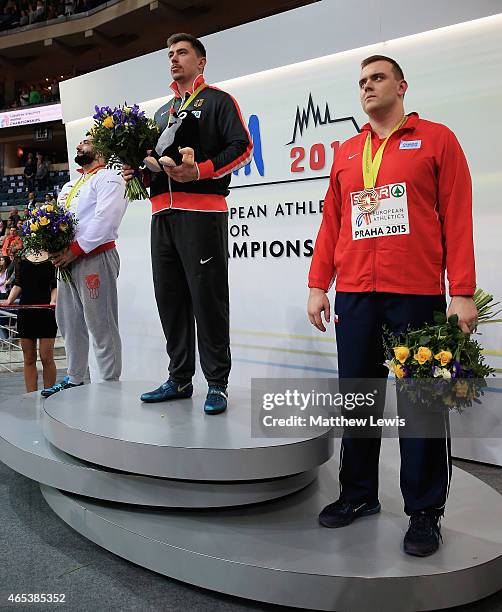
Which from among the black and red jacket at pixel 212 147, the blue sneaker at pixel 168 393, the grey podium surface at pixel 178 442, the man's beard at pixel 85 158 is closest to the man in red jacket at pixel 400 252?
the grey podium surface at pixel 178 442

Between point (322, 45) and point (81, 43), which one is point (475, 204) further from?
point (81, 43)

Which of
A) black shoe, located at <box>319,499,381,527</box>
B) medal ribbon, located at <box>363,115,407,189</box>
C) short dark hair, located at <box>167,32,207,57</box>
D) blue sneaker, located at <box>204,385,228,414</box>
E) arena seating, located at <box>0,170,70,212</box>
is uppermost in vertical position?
arena seating, located at <box>0,170,70,212</box>

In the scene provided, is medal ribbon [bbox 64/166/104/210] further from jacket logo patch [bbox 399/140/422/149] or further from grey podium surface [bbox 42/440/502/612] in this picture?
jacket logo patch [bbox 399/140/422/149]

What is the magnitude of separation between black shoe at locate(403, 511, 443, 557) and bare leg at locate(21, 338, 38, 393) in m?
3.31

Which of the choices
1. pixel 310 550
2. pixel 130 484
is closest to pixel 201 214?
pixel 130 484

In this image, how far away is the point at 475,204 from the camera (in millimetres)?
3271

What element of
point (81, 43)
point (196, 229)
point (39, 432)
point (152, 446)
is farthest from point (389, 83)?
point (81, 43)

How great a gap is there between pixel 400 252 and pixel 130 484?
4.16 ft

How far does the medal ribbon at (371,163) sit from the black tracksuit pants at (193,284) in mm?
788

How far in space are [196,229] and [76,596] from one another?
1.43 m

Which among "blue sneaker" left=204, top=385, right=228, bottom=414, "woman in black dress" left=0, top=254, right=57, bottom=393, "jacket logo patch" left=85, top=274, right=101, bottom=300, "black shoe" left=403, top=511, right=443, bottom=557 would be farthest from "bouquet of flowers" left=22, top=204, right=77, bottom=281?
"black shoe" left=403, top=511, right=443, bottom=557

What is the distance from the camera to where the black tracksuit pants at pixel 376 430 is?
1.88 metres

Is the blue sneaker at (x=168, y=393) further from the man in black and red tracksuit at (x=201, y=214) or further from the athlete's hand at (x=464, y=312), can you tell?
the athlete's hand at (x=464, y=312)

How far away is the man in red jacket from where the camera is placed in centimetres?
190
